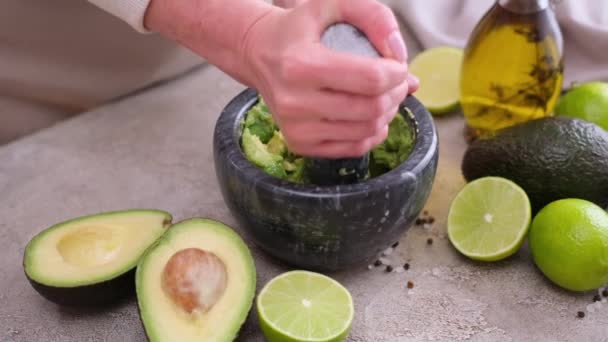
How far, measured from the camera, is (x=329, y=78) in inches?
29.7

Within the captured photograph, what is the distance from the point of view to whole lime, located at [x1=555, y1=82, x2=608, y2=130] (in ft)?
3.75

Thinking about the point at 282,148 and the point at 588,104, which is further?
the point at 588,104

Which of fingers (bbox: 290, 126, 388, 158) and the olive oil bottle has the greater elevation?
fingers (bbox: 290, 126, 388, 158)

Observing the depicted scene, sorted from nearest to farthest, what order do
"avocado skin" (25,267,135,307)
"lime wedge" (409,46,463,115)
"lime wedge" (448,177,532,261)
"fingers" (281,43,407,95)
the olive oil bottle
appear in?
"fingers" (281,43,407,95)
"avocado skin" (25,267,135,307)
"lime wedge" (448,177,532,261)
the olive oil bottle
"lime wedge" (409,46,463,115)

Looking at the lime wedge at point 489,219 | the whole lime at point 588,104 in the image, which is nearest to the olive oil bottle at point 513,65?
the whole lime at point 588,104

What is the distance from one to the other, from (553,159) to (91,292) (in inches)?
26.4

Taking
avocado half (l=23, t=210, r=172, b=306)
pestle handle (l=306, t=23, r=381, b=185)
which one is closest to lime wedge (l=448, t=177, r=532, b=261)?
pestle handle (l=306, t=23, r=381, b=185)

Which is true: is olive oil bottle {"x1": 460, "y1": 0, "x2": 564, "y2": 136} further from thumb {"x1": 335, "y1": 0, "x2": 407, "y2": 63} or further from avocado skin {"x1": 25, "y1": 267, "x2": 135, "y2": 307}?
avocado skin {"x1": 25, "y1": 267, "x2": 135, "y2": 307}

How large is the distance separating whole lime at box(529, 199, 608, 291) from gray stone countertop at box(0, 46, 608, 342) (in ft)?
0.13

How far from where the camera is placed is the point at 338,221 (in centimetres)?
86

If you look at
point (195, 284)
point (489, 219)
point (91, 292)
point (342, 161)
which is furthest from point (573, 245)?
point (91, 292)

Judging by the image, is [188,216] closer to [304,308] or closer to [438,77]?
[304,308]

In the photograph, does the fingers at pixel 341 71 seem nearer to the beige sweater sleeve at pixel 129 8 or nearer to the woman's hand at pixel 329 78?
the woman's hand at pixel 329 78

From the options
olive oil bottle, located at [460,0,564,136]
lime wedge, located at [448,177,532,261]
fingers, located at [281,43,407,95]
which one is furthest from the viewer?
olive oil bottle, located at [460,0,564,136]
